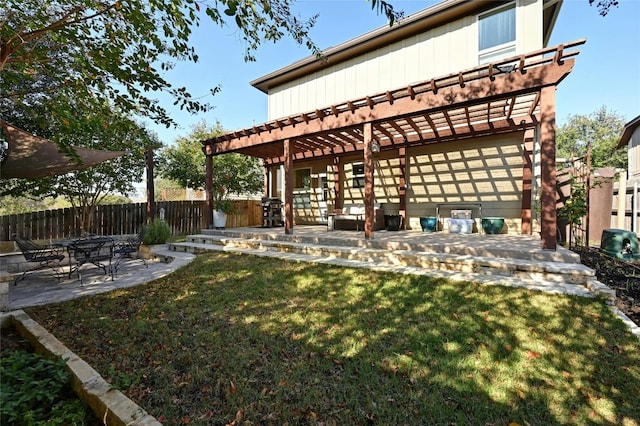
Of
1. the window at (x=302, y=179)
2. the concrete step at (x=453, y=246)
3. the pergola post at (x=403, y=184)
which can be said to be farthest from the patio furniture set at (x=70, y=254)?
the pergola post at (x=403, y=184)

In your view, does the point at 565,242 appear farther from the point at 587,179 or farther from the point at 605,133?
the point at 605,133

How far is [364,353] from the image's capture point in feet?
8.38

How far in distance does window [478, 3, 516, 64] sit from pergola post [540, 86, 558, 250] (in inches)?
129

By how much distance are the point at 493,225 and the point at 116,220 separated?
40.3ft

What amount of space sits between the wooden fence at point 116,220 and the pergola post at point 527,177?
32.3ft

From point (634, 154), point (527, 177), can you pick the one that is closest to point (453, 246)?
point (527, 177)

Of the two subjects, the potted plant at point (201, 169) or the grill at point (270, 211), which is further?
the potted plant at point (201, 169)

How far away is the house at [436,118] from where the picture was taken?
491cm

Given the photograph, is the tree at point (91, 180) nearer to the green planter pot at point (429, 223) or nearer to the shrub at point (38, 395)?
the shrub at point (38, 395)

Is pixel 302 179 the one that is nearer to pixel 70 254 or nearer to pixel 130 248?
pixel 130 248

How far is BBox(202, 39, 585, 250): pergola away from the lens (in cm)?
444

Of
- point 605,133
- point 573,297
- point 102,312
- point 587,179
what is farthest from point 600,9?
point 605,133

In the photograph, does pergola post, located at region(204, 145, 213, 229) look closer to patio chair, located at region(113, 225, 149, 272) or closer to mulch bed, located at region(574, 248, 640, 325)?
patio chair, located at region(113, 225, 149, 272)

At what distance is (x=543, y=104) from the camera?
450cm
